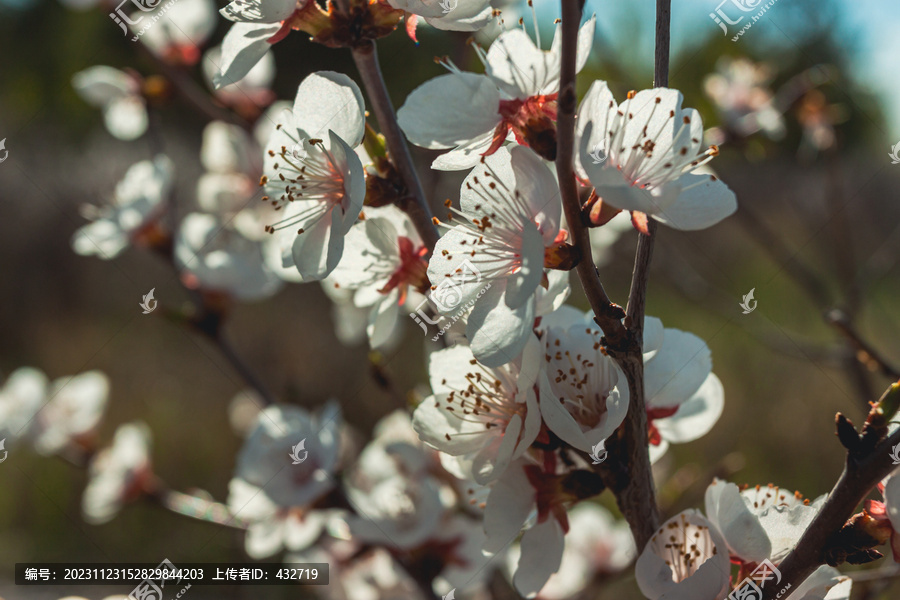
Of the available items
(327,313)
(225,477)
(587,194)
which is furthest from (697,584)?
(327,313)

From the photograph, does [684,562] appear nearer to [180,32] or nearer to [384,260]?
[384,260]

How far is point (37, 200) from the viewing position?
6.14 metres

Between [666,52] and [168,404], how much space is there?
403 centimetres

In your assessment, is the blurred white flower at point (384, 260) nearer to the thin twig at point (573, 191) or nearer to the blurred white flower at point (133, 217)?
the thin twig at point (573, 191)

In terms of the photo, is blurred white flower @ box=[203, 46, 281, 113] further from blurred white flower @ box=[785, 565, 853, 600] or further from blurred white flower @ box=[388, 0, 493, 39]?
blurred white flower @ box=[785, 565, 853, 600]

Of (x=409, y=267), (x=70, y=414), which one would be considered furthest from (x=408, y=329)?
(x=409, y=267)

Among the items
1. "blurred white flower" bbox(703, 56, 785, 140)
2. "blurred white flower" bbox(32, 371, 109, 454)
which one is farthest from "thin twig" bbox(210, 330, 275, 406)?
"blurred white flower" bbox(703, 56, 785, 140)

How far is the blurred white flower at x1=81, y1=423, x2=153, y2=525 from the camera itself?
1.22m

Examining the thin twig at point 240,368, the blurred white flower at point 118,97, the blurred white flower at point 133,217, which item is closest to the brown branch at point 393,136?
the thin twig at point 240,368

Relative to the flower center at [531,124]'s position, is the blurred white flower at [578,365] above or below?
below

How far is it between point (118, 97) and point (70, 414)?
0.68 m

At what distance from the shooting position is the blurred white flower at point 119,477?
1.22 meters

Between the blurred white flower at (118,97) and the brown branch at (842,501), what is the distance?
124 cm

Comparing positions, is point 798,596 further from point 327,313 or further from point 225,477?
point 327,313
